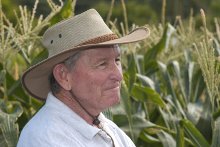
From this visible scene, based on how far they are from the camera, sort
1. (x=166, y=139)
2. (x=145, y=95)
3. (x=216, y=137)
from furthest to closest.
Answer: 1. (x=145, y=95)
2. (x=166, y=139)
3. (x=216, y=137)

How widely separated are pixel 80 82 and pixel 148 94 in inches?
49.9

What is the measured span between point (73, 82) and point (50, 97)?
10 cm

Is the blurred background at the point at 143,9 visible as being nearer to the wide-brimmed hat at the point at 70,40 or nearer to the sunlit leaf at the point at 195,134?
the sunlit leaf at the point at 195,134

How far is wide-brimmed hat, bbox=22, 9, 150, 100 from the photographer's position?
289 cm

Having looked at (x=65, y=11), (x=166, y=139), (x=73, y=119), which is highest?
(x=73, y=119)

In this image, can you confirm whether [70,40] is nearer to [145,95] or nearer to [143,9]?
[145,95]

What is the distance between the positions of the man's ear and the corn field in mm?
645

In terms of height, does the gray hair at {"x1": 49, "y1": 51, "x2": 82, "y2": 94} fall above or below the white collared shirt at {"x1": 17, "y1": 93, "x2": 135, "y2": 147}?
above

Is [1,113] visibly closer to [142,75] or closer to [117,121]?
[117,121]

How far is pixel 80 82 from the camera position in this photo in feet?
9.50

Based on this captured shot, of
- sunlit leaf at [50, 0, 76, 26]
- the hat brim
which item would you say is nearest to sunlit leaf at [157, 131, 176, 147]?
sunlit leaf at [50, 0, 76, 26]

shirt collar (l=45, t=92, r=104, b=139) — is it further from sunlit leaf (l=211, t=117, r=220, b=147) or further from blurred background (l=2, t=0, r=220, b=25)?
blurred background (l=2, t=0, r=220, b=25)

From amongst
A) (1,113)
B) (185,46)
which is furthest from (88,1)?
(1,113)

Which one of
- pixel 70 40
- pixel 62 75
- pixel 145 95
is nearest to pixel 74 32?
pixel 70 40
